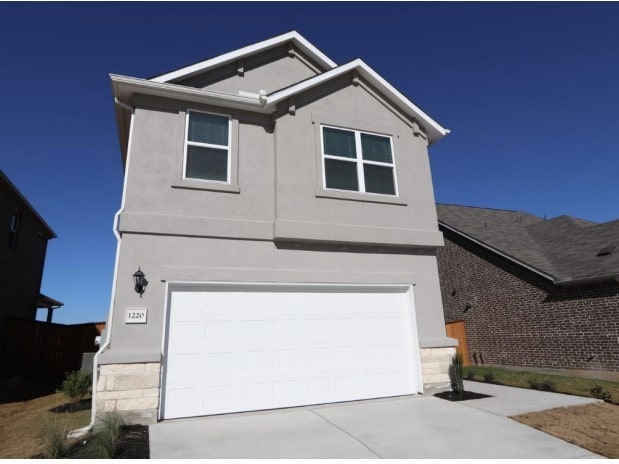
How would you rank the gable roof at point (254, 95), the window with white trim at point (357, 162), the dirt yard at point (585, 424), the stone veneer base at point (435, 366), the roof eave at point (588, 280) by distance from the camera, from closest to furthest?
the dirt yard at point (585, 424) → the gable roof at point (254, 95) → the stone veneer base at point (435, 366) → the window with white trim at point (357, 162) → the roof eave at point (588, 280)

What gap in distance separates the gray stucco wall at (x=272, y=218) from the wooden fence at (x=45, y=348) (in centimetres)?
684

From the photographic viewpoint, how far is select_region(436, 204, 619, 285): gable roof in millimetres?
13250

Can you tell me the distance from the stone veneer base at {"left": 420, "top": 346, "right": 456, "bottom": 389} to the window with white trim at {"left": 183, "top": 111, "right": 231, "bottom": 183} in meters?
5.96

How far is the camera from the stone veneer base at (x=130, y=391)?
6.56m

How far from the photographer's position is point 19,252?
55.3 ft

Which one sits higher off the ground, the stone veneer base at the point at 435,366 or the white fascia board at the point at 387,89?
the white fascia board at the point at 387,89

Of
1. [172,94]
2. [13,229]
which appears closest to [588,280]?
[172,94]

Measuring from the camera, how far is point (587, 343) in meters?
12.7

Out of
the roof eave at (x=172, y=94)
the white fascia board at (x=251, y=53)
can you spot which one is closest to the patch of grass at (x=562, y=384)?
the roof eave at (x=172, y=94)

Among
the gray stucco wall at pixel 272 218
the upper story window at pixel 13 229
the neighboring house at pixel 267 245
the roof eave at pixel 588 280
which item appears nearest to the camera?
the neighboring house at pixel 267 245

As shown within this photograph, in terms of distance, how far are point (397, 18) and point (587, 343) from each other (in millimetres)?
11775

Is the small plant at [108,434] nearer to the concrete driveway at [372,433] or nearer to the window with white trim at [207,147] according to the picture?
the concrete driveway at [372,433]

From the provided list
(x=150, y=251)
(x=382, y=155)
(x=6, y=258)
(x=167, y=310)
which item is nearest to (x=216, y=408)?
(x=167, y=310)

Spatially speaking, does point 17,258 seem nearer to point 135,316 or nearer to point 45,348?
point 45,348
